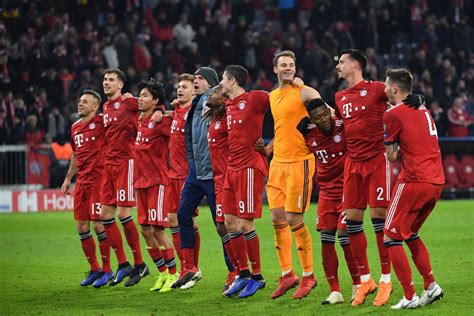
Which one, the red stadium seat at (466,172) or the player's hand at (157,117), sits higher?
the player's hand at (157,117)

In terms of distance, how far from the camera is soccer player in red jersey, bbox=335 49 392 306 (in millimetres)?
10555

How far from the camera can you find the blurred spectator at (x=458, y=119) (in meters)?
27.5

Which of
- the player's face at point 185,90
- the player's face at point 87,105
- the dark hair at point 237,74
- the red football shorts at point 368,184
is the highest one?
the dark hair at point 237,74

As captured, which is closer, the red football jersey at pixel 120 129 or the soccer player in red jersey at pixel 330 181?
the soccer player in red jersey at pixel 330 181

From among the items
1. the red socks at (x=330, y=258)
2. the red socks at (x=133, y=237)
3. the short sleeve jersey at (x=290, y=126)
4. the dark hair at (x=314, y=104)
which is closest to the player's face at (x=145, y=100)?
the red socks at (x=133, y=237)

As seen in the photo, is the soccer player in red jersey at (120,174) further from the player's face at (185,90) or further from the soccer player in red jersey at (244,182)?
the soccer player in red jersey at (244,182)

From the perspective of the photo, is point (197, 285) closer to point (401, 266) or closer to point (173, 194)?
point (173, 194)

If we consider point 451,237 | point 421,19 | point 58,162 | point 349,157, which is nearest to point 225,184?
point 349,157

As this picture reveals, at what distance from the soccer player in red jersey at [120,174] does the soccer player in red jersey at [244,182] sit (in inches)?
74.1

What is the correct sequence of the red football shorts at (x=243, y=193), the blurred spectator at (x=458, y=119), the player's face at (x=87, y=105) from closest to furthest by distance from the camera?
the red football shorts at (x=243, y=193) < the player's face at (x=87, y=105) < the blurred spectator at (x=458, y=119)

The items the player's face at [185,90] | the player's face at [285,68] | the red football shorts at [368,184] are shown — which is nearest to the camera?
the red football shorts at [368,184]

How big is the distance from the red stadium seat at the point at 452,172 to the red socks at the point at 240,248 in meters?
15.2

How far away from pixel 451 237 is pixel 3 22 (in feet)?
49.9

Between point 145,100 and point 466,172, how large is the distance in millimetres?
14568
